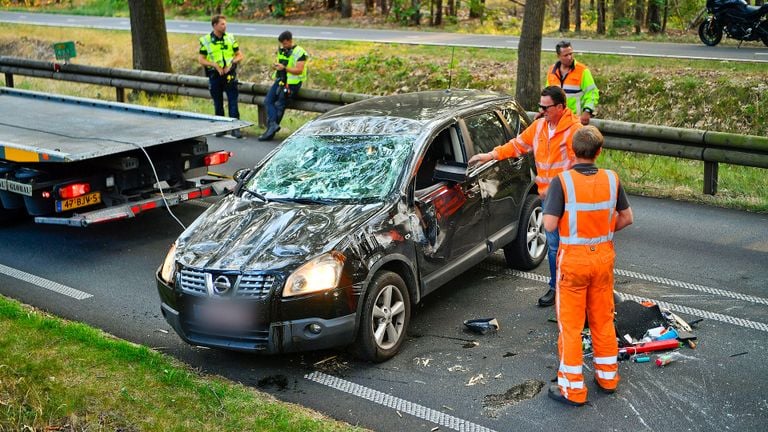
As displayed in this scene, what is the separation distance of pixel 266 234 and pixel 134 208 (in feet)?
10.2

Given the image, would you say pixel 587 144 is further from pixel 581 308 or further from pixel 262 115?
pixel 262 115

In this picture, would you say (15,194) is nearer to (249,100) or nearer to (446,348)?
(446,348)

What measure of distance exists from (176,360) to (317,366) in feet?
3.43

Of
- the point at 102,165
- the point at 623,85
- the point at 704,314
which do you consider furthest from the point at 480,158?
the point at 623,85

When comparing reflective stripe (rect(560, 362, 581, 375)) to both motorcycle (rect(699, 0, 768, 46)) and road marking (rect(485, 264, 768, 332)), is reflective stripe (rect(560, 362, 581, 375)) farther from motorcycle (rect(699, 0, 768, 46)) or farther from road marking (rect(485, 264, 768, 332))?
motorcycle (rect(699, 0, 768, 46))

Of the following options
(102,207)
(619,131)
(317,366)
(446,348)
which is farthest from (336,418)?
(619,131)

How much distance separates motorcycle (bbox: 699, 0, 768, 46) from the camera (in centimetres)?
2058

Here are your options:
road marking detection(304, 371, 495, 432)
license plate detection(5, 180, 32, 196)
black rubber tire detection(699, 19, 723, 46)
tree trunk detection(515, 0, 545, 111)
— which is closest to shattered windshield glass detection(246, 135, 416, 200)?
road marking detection(304, 371, 495, 432)

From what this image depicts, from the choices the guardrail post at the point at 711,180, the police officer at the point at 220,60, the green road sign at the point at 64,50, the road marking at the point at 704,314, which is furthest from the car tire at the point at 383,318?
the green road sign at the point at 64,50

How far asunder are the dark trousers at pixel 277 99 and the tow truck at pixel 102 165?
4441 mm

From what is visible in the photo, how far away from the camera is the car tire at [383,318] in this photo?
248 inches

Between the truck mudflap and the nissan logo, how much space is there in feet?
10.2

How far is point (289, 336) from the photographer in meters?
6.10

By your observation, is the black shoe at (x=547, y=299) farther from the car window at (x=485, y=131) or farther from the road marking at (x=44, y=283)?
the road marking at (x=44, y=283)
